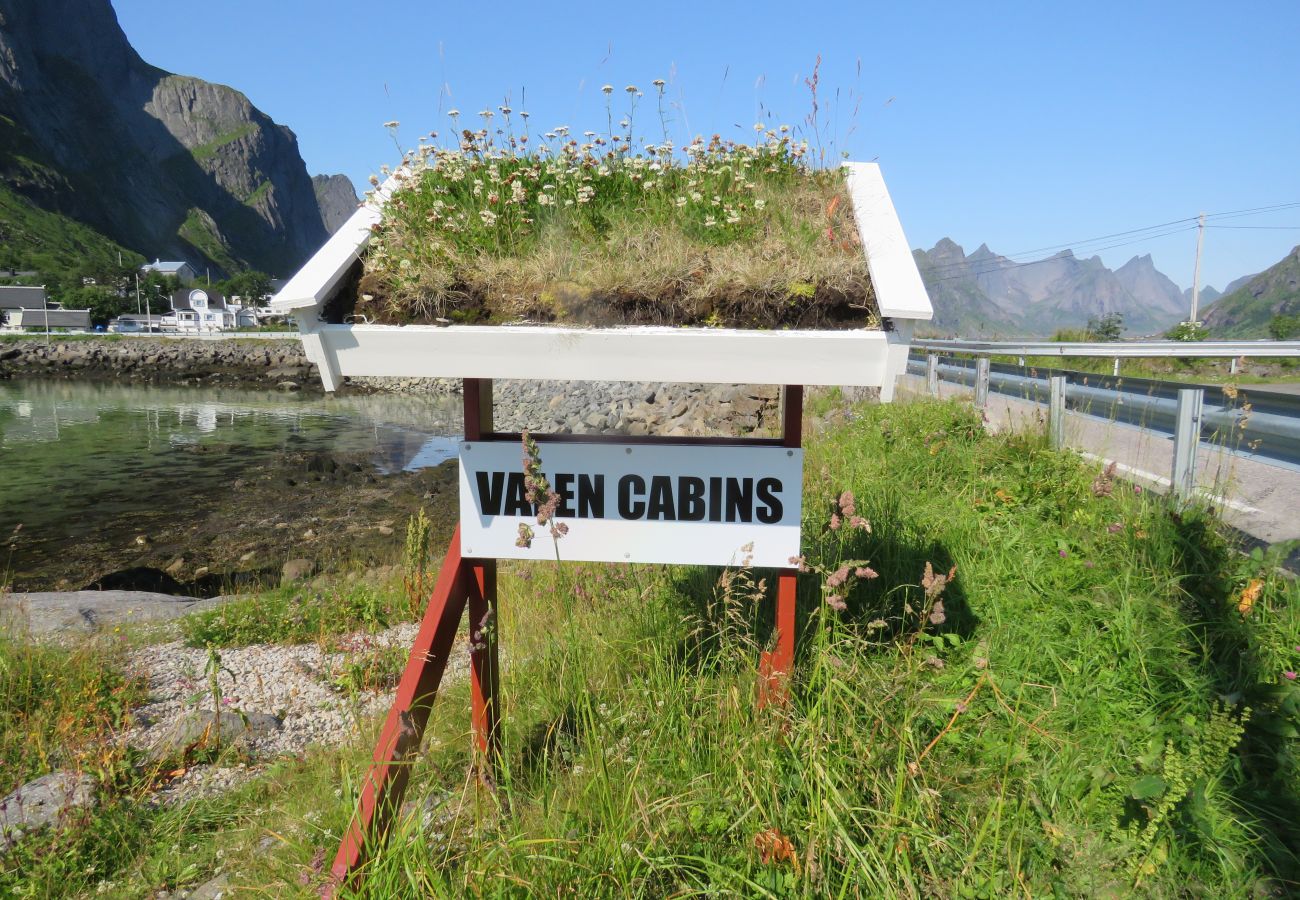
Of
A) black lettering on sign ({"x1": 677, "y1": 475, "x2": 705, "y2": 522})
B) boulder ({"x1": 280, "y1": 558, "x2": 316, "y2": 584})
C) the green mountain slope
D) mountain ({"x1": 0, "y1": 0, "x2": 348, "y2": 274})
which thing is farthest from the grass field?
mountain ({"x1": 0, "y1": 0, "x2": 348, "y2": 274})

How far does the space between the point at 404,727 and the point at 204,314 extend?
385ft

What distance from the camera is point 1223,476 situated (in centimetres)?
533

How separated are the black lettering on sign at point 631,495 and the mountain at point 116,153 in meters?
144

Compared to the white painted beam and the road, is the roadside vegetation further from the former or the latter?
the road

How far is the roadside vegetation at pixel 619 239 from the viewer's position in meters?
2.82

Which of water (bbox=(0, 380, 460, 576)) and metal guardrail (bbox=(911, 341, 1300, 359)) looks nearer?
metal guardrail (bbox=(911, 341, 1300, 359))

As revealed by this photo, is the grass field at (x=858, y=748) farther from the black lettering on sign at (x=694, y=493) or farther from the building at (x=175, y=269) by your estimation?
the building at (x=175, y=269)

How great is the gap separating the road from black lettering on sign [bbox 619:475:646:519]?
10.8ft

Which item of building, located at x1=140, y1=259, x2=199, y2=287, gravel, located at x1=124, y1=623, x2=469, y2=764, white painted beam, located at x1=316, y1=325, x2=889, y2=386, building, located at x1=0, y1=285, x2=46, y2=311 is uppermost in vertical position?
building, located at x1=140, y1=259, x2=199, y2=287

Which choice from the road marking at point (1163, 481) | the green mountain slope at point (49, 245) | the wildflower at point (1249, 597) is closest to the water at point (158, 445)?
the road marking at point (1163, 481)

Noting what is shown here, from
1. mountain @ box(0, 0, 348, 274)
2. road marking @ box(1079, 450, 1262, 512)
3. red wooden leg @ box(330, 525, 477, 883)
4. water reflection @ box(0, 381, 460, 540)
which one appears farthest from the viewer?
mountain @ box(0, 0, 348, 274)

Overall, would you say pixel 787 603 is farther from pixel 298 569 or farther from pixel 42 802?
pixel 298 569

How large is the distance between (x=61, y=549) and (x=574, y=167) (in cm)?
1325

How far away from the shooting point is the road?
4.49 meters
